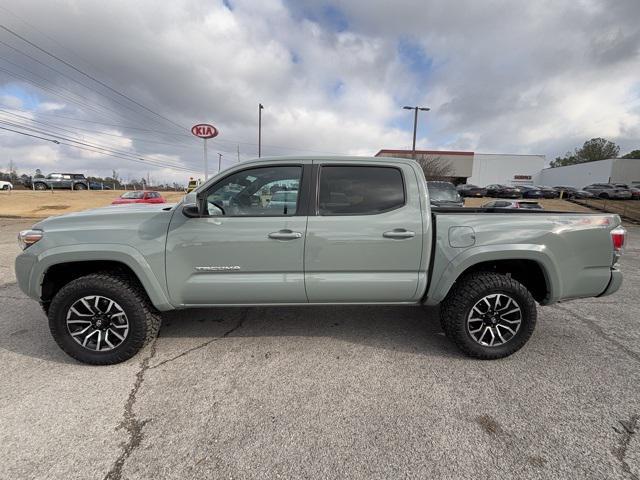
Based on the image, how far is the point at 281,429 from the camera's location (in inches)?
86.0

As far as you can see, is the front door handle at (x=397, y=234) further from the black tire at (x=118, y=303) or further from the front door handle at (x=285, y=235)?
the black tire at (x=118, y=303)

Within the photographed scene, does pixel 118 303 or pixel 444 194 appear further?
pixel 444 194

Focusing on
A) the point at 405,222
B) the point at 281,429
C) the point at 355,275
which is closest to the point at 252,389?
the point at 281,429

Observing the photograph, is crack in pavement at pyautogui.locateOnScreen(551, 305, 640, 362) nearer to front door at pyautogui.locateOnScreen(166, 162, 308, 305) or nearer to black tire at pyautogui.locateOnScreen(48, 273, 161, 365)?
front door at pyautogui.locateOnScreen(166, 162, 308, 305)

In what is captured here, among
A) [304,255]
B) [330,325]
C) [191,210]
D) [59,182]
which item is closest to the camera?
[191,210]

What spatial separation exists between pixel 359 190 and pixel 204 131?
452 inches

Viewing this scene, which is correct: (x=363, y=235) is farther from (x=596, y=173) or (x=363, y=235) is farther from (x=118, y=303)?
(x=596, y=173)

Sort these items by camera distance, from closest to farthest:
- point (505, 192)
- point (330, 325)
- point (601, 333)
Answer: point (601, 333) → point (330, 325) → point (505, 192)

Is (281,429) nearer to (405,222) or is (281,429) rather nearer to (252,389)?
(252,389)

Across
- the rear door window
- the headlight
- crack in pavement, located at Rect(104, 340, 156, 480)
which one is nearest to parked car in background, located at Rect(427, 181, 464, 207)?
the rear door window

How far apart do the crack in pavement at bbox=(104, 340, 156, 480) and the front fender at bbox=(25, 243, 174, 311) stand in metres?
0.79

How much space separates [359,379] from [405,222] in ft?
4.59

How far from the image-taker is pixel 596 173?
52.0 metres

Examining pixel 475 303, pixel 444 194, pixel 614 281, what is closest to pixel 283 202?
pixel 475 303
